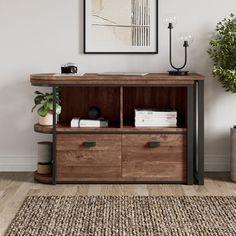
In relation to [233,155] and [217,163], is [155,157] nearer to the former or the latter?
[233,155]

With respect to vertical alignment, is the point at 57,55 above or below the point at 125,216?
above

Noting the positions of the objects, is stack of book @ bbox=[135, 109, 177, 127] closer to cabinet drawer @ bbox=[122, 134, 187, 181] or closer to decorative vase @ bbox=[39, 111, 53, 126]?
cabinet drawer @ bbox=[122, 134, 187, 181]

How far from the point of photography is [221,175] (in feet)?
10.9

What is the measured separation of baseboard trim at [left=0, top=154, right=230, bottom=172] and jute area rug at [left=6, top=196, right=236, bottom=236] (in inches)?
27.0

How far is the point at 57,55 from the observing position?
3.37 metres

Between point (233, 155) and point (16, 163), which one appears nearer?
point (233, 155)

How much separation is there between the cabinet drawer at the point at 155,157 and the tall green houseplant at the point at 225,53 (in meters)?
0.42

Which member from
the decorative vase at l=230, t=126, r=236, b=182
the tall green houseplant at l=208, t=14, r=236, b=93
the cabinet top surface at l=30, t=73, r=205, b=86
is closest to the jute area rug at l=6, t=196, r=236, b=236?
the decorative vase at l=230, t=126, r=236, b=182

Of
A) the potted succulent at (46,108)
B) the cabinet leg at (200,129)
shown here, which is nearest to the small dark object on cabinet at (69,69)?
the potted succulent at (46,108)

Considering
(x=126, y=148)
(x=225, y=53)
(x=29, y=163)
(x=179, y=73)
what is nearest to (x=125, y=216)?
(x=126, y=148)

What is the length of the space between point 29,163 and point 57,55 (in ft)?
2.28

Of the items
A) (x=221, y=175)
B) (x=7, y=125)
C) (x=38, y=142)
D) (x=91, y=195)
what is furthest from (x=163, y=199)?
(x=7, y=125)

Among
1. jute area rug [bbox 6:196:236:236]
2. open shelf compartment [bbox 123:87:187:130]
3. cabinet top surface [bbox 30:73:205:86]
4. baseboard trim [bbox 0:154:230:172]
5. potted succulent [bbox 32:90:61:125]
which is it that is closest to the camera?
jute area rug [bbox 6:196:236:236]

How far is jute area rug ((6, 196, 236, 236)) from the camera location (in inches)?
88.9
